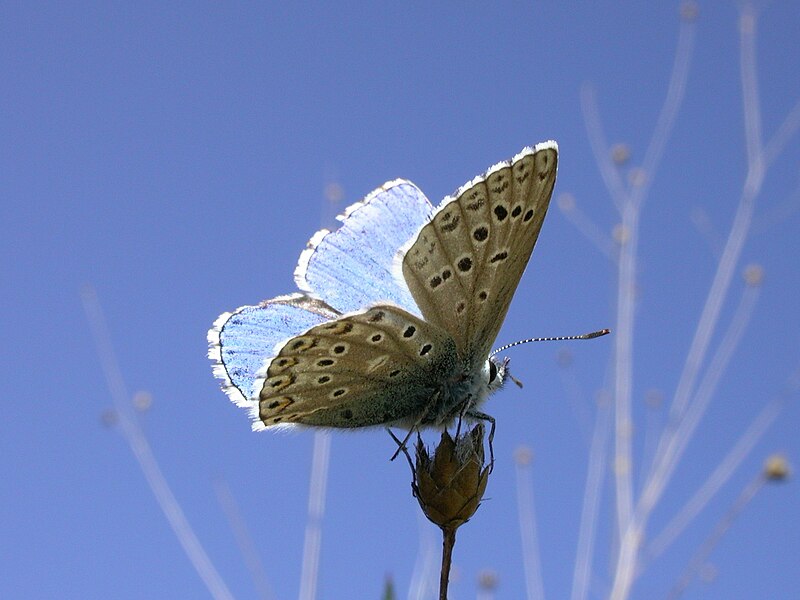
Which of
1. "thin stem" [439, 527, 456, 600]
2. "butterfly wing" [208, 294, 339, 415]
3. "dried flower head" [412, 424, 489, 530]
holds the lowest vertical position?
"thin stem" [439, 527, 456, 600]

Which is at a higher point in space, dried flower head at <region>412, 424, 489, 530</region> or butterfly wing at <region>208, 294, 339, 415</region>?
butterfly wing at <region>208, 294, 339, 415</region>

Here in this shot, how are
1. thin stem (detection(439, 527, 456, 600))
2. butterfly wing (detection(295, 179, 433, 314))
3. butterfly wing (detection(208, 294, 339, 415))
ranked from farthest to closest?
butterfly wing (detection(295, 179, 433, 314))
butterfly wing (detection(208, 294, 339, 415))
thin stem (detection(439, 527, 456, 600))

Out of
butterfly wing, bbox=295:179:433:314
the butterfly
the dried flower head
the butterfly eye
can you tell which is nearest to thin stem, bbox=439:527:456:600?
the dried flower head

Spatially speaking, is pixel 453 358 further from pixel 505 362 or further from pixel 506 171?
pixel 506 171

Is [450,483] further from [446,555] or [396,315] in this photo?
[396,315]

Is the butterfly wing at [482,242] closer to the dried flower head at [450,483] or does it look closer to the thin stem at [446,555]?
the dried flower head at [450,483]

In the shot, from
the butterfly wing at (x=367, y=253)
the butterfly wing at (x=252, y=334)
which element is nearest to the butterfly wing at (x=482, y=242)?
the butterfly wing at (x=367, y=253)

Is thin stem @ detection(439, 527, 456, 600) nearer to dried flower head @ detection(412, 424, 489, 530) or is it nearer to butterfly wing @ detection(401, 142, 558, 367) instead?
dried flower head @ detection(412, 424, 489, 530)
